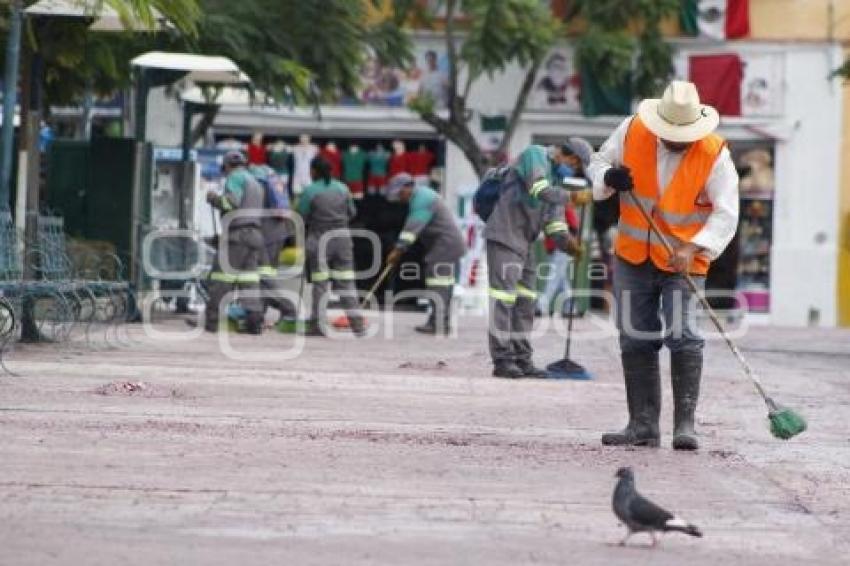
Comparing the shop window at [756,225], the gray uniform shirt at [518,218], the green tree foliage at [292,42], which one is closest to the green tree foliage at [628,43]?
the shop window at [756,225]

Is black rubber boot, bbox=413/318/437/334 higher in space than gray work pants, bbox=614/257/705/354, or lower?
lower

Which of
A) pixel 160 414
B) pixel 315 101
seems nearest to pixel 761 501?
pixel 160 414

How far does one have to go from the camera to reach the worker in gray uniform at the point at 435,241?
22609 mm

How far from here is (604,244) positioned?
32.4 metres

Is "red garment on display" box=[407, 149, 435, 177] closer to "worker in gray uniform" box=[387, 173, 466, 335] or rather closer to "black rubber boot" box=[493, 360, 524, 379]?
"worker in gray uniform" box=[387, 173, 466, 335]

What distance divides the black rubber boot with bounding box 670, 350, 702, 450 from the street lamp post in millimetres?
6984

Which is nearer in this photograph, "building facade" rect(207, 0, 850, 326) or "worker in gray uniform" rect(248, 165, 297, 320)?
"worker in gray uniform" rect(248, 165, 297, 320)

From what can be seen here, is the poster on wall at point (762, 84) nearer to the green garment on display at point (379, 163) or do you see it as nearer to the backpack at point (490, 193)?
the green garment on display at point (379, 163)

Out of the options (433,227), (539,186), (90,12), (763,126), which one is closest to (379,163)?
(763,126)

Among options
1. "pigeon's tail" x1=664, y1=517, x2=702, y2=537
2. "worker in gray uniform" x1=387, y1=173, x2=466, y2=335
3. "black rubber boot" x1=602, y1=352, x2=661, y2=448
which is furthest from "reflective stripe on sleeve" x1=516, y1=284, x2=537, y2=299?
"pigeon's tail" x1=664, y1=517, x2=702, y2=537

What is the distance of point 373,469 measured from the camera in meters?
9.34

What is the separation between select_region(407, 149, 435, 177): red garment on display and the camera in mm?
33219

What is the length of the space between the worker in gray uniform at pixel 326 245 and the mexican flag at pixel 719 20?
1232 centimetres

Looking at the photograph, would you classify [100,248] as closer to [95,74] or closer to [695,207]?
[95,74]
